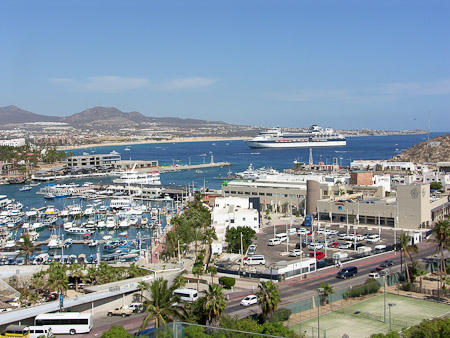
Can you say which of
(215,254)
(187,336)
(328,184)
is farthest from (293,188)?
(187,336)

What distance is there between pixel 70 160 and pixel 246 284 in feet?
192

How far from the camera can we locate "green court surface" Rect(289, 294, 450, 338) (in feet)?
39.9

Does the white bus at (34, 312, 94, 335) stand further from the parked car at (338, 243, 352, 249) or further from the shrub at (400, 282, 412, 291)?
the parked car at (338, 243, 352, 249)

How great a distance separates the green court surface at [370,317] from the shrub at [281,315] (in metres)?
0.31

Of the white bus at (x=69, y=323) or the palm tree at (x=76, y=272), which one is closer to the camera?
the white bus at (x=69, y=323)

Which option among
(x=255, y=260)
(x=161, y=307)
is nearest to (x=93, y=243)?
(x=255, y=260)

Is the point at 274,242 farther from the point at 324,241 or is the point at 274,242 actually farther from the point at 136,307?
the point at 136,307

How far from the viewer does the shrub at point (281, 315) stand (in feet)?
40.3

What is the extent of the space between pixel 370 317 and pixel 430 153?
62.8 m

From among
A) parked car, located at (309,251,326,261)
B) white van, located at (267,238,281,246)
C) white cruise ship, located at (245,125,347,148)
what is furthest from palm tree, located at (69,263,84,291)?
white cruise ship, located at (245,125,347,148)

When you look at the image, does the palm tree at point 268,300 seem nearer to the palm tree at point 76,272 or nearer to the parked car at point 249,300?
the parked car at point 249,300

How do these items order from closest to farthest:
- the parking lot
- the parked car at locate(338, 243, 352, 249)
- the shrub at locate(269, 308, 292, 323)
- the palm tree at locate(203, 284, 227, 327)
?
the palm tree at locate(203, 284, 227, 327)
the shrub at locate(269, 308, 292, 323)
the parking lot
the parked car at locate(338, 243, 352, 249)

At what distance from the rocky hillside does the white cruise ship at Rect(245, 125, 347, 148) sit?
51102 millimetres

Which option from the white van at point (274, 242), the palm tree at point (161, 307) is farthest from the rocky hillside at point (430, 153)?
the palm tree at point (161, 307)
